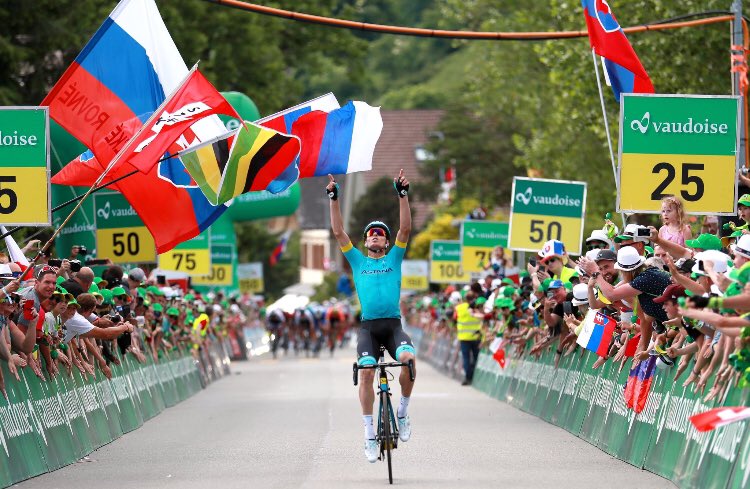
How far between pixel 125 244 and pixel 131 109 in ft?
26.0

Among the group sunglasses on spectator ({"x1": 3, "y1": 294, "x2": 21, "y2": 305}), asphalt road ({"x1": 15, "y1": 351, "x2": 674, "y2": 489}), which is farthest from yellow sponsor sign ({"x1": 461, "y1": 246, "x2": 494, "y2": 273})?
sunglasses on spectator ({"x1": 3, "y1": 294, "x2": 21, "y2": 305})

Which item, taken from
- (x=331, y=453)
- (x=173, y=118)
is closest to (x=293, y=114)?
(x=173, y=118)

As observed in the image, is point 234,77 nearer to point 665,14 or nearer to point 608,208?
point 608,208

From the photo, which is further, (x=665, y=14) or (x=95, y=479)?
(x=665, y=14)

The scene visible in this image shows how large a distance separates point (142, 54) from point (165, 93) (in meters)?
0.59

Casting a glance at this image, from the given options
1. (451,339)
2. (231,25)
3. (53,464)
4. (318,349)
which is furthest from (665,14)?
(318,349)

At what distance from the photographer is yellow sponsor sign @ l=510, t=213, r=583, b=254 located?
28.5 m

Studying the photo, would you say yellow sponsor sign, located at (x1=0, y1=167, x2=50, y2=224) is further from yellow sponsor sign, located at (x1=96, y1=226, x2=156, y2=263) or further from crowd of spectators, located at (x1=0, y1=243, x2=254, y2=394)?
yellow sponsor sign, located at (x1=96, y1=226, x2=156, y2=263)

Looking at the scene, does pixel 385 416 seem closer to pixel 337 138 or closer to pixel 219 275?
pixel 337 138

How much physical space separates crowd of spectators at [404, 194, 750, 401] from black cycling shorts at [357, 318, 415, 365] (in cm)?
217

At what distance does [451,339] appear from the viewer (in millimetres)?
42656

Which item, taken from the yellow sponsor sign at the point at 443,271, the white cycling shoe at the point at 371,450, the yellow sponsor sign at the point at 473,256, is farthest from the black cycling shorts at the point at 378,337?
the yellow sponsor sign at the point at 443,271

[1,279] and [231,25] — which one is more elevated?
[231,25]

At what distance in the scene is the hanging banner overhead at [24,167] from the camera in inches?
682
